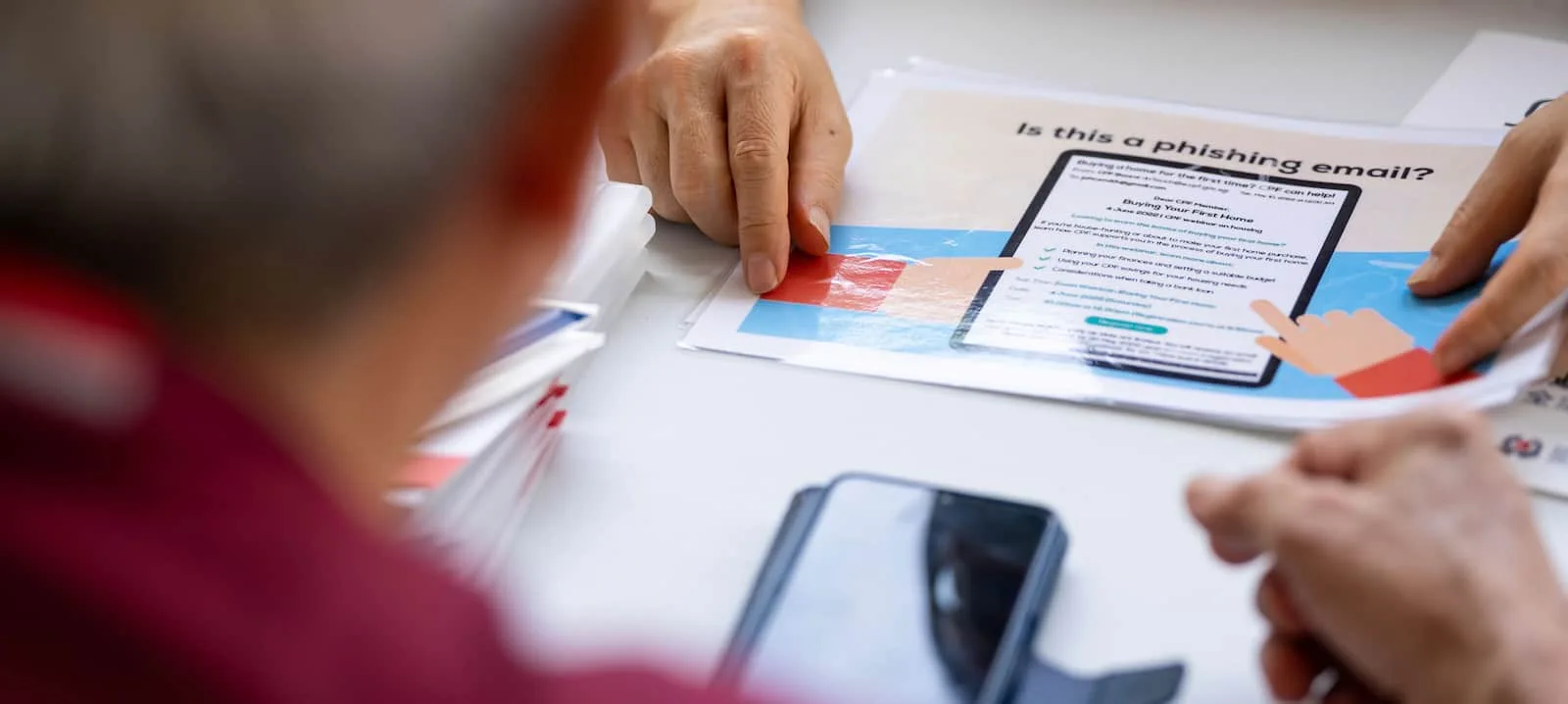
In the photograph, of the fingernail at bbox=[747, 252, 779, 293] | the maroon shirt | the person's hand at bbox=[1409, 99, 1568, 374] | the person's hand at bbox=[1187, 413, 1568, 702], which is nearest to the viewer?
the maroon shirt

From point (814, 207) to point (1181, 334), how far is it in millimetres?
222

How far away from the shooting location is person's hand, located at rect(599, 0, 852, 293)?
2.73 feet

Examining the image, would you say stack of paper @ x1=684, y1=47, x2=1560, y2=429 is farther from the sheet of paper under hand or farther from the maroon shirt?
the maroon shirt

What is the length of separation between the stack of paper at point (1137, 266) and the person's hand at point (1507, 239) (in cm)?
1

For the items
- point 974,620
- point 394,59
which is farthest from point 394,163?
point 974,620

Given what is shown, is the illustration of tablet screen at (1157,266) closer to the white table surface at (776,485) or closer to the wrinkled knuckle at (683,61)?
the white table surface at (776,485)

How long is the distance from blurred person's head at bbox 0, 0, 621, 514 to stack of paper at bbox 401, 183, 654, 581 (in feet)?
0.79

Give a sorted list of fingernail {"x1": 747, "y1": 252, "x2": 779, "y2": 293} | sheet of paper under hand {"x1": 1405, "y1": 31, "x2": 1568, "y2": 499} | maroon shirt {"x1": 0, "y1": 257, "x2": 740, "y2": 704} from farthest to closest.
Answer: sheet of paper under hand {"x1": 1405, "y1": 31, "x2": 1568, "y2": 499} → fingernail {"x1": 747, "y1": 252, "x2": 779, "y2": 293} → maroon shirt {"x1": 0, "y1": 257, "x2": 740, "y2": 704}

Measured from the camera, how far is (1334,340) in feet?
2.42

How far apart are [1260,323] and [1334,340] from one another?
0.12 feet

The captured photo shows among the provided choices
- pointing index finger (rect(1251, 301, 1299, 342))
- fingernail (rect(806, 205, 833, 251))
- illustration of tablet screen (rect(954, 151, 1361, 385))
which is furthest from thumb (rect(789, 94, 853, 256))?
pointing index finger (rect(1251, 301, 1299, 342))

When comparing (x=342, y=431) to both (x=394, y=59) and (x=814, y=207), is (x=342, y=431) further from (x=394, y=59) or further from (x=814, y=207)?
(x=814, y=207)

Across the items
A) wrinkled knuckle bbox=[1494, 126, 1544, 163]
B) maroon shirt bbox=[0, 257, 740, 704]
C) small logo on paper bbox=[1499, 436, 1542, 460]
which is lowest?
small logo on paper bbox=[1499, 436, 1542, 460]

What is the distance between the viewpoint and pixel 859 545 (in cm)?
59
